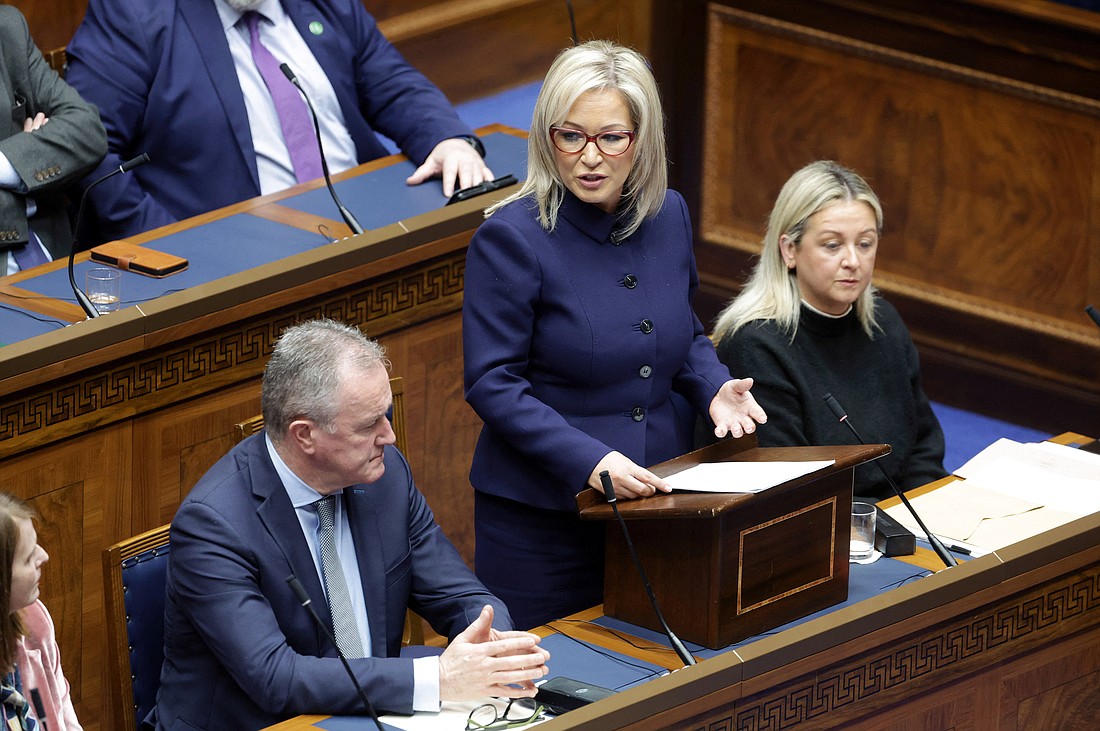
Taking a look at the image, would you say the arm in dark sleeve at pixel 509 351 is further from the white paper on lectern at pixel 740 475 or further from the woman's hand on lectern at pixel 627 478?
the white paper on lectern at pixel 740 475

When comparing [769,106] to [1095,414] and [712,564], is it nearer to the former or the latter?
[1095,414]

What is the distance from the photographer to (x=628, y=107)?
10.2ft

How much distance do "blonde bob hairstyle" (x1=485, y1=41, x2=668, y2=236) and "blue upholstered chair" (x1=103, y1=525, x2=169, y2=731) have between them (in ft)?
2.79

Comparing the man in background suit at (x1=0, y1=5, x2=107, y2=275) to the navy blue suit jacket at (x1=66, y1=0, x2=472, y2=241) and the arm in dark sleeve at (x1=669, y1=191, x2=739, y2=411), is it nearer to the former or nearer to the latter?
the navy blue suit jacket at (x1=66, y1=0, x2=472, y2=241)

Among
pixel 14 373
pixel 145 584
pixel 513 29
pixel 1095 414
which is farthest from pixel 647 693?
pixel 513 29

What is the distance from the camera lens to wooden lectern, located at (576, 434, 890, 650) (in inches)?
113

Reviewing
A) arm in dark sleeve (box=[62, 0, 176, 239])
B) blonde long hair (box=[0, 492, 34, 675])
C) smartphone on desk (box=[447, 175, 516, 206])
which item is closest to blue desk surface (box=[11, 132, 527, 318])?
smartphone on desk (box=[447, 175, 516, 206])

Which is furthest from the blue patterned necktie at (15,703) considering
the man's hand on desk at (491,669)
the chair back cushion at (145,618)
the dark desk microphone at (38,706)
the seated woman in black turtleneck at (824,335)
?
the seated woman in black turtleneck at (824,335)

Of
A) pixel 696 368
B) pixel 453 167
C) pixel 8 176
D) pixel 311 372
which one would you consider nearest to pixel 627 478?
pixel 696 368

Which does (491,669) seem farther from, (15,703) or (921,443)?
(921,443)

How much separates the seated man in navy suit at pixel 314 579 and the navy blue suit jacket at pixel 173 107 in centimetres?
159

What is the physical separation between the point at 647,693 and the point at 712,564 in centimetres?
32

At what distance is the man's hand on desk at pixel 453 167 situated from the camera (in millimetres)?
4379

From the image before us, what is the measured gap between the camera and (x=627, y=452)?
127 inches
